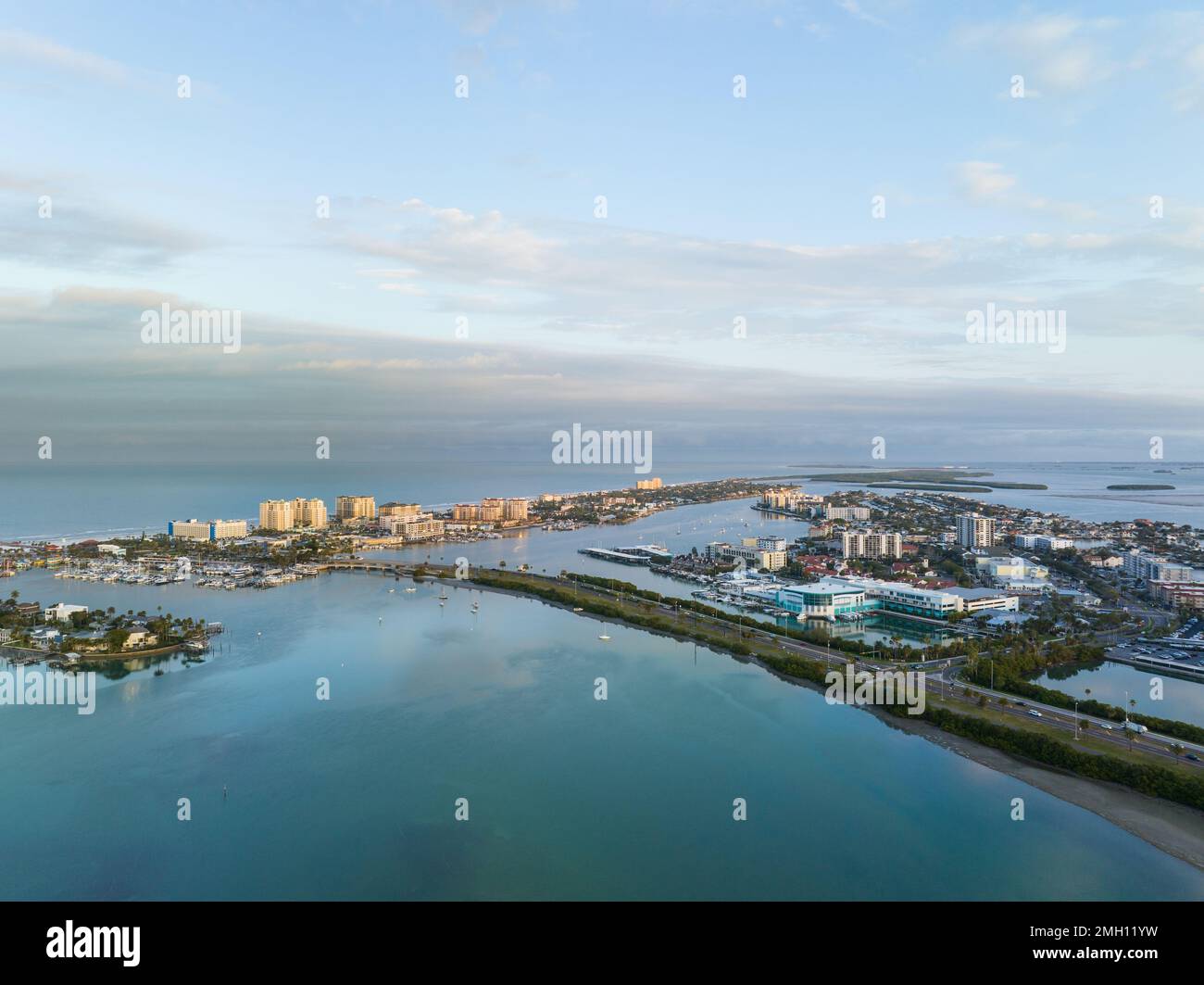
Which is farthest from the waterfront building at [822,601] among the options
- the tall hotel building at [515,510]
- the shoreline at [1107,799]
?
the tall hotel building at [515,510]

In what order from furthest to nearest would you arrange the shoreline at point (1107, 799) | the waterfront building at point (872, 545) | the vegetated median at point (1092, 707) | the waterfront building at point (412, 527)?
the waterfront building at point (412, 527) → the waterfront building at point (872, 545) → the vegetated median at point (1092, 707) → the shoreline at point (1107, 799)

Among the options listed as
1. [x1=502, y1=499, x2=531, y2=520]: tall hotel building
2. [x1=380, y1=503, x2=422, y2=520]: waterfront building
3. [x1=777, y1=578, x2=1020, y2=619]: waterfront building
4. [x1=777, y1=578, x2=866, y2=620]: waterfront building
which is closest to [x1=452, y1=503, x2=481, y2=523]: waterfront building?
Result: [x1=502, y1=499, x2=531, y2=520]: tall hotel building

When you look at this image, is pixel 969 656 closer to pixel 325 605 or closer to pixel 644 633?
pixel 644 633

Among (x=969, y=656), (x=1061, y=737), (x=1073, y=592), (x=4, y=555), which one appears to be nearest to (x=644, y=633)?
(x=969, y=656)

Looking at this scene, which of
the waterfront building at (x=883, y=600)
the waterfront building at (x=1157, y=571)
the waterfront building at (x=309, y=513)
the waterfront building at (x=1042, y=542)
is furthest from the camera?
the waterfront building at (x=309, y=513)

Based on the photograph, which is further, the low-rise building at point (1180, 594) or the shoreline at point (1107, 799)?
the low-rise building at point (1180, 594)

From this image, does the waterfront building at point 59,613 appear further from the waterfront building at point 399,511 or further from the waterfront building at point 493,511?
the waterfront building at point 493,511

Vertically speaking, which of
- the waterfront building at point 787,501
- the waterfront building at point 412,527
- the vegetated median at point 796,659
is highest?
the waterfront building at point 787,501
